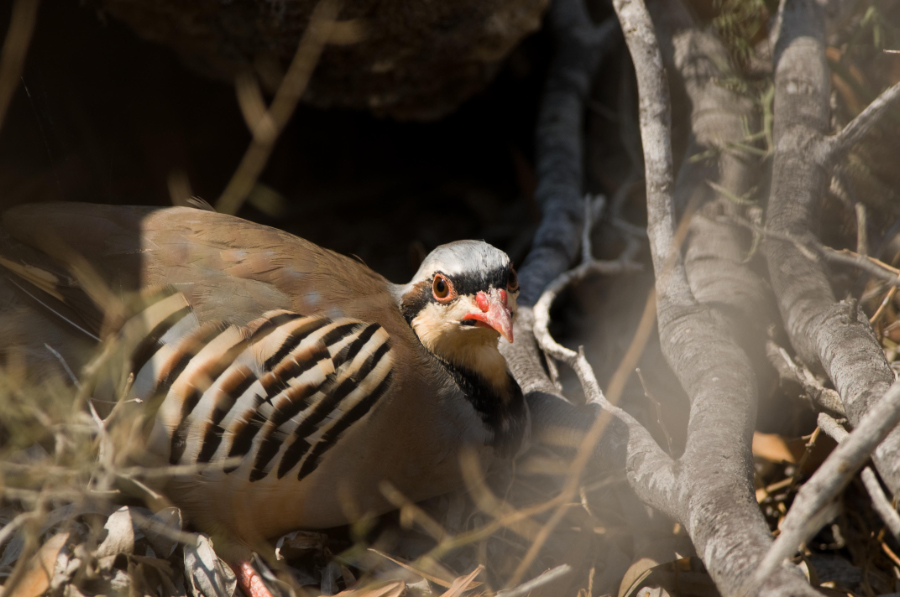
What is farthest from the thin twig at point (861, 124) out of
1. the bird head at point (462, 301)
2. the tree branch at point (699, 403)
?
the bird head at point (462, 301)

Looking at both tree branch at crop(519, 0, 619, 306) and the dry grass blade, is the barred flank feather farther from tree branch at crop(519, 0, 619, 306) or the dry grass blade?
tree branch at crop(519, 0, 619, 306)

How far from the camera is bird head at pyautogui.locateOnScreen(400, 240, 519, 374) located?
2520 mm

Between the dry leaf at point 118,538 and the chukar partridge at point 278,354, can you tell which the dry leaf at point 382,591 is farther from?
the dry leaf at point 118,538

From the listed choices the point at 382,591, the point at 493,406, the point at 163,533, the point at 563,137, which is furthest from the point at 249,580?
the point at 563,137

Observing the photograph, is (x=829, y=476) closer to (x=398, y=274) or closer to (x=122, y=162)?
(x=398, y=274)

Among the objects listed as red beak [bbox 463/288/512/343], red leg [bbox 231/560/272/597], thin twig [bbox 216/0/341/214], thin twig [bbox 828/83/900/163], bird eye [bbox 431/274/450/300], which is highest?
thin twig [bbox 216/0/341/214]

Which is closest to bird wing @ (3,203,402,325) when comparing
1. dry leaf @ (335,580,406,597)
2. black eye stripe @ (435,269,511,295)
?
black eye stripe @ (435,269,511,295)

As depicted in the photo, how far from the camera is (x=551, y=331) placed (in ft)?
12.3

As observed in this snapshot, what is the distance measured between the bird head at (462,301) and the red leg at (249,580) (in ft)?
3.13

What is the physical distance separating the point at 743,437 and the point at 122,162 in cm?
350

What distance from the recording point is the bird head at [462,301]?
2520 mm

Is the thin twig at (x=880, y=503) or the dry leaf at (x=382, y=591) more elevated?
the thin twig at (x=880, y=503)

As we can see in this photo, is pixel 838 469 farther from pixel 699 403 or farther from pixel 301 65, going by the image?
pixel 301 65

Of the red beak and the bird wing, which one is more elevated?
the bird wing
